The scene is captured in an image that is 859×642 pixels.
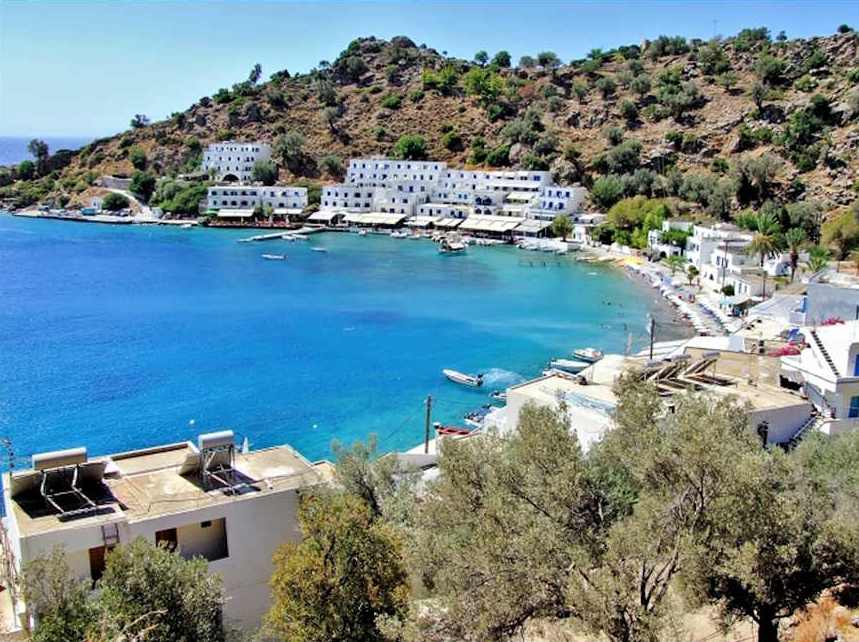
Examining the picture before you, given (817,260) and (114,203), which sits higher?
(114,203)

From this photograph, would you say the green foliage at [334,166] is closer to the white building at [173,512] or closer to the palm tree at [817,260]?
the palm tree at [817,260]

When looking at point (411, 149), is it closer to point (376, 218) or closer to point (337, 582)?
point (376, 218)

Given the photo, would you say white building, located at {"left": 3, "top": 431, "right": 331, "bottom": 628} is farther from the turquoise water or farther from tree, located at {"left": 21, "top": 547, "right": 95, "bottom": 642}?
the turquoise water

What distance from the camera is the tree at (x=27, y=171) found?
11395cm

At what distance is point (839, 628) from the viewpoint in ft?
34.0

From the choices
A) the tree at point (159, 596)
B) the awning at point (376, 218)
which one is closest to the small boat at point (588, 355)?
the tree at point (159, 596)

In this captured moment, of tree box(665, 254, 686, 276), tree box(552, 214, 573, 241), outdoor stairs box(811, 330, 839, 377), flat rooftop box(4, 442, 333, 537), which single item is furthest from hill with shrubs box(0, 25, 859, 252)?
flat rooftop box(4, 442, 333, 537)

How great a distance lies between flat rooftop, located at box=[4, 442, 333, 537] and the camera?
1079 centimetres

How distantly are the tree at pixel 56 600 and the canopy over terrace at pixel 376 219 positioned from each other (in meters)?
81.3

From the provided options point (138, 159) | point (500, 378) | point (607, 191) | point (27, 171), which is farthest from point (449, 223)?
point (27, 171)

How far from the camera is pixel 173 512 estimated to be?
11.1 meters

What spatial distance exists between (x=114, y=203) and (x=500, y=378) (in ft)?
261

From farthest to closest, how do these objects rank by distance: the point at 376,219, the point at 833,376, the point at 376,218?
the point at 376,218 → the point at 376,219 → the point at 833,376

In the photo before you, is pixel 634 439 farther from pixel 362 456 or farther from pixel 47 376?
pixel 47 376
